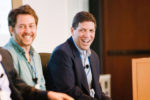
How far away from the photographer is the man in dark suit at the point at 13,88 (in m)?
1.07

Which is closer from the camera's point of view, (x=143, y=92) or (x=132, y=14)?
(x=143, y=92)

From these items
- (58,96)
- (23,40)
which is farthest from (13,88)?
(23,40)

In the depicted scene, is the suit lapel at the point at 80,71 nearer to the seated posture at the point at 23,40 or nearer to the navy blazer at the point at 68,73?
the navy blazer at the point at 68,73

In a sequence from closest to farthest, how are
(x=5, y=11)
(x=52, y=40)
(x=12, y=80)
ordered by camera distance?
1. (x=12, y=80)
2. (x=5, y=11)
3. (x=52, y=40)

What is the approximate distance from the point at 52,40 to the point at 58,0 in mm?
492

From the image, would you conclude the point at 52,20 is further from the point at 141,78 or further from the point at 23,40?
the point at 23,40

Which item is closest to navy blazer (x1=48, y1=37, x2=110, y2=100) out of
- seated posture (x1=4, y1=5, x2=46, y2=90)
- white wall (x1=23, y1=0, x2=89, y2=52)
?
seated posture (x1=4, y1=5, x2=46, y2=90)

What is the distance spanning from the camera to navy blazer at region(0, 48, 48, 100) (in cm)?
113

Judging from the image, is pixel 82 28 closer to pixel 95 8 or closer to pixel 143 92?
pixel 143 92

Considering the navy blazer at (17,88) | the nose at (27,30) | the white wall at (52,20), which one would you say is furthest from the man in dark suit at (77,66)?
the white wall at (52,20)

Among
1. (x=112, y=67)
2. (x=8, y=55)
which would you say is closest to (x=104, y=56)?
(x=112, y=67)

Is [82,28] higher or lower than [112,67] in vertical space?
higher

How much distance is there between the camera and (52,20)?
2758mm

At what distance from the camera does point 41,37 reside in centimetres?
260
